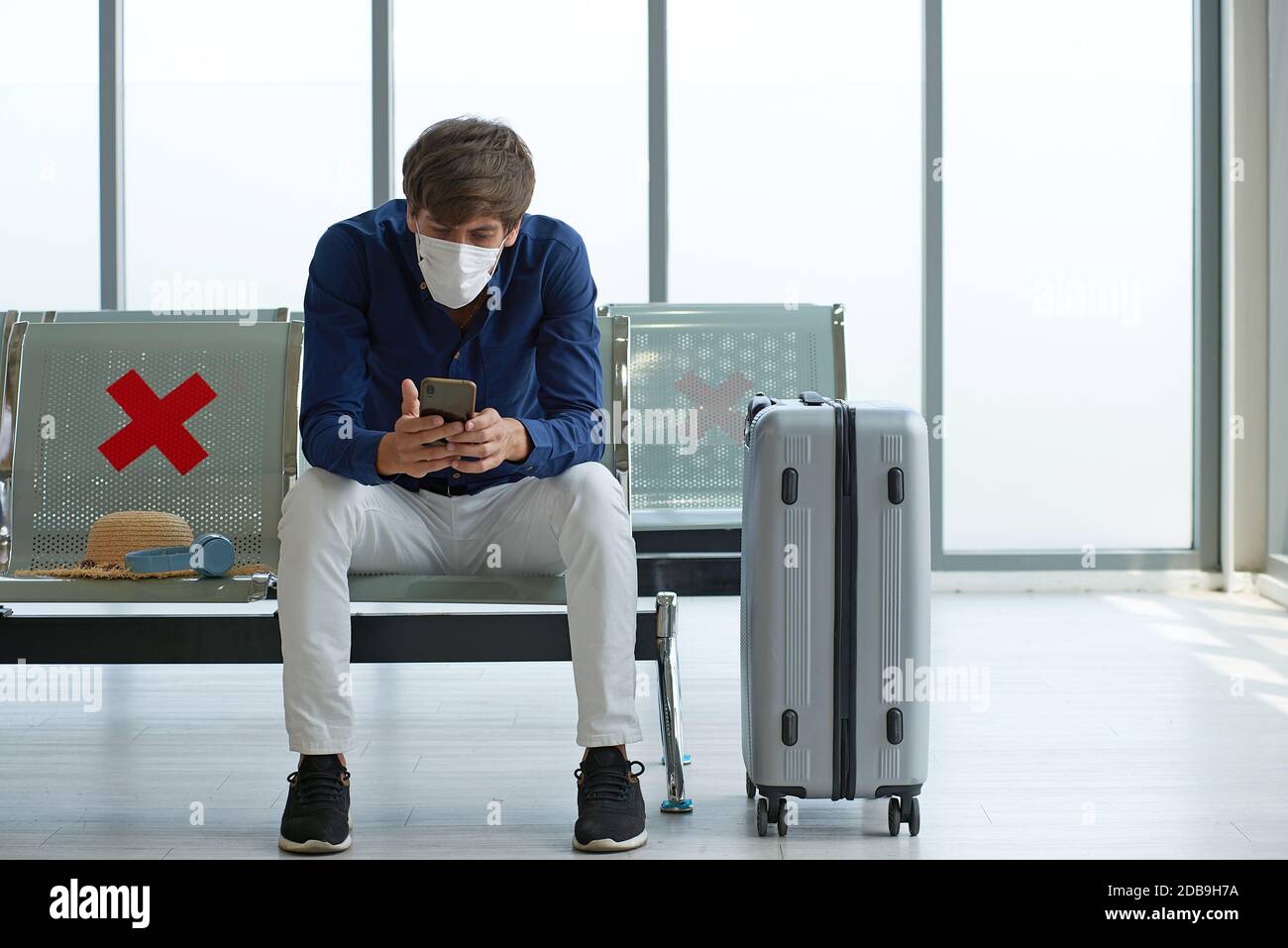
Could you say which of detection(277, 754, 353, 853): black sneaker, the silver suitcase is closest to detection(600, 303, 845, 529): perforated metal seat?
the silver suitcase

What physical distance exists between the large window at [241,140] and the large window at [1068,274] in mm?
2021

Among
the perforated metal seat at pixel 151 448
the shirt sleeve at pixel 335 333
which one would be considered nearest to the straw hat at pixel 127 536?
the perforated metal seat at pixel 151 448

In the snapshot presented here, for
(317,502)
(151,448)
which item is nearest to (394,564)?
(317,502)

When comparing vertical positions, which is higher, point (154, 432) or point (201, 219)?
point (201, 219)

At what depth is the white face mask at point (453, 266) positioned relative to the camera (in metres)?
1.75

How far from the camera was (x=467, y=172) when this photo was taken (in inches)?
66.3

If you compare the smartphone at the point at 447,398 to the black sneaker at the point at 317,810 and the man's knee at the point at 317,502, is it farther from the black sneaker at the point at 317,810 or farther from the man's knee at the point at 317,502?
the black sneaker at the point at 317,810

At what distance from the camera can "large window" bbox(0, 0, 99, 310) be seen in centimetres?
427

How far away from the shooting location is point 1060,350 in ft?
14.1
